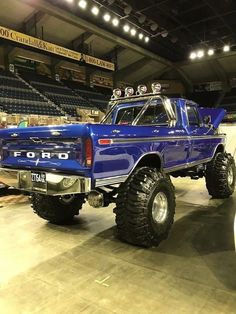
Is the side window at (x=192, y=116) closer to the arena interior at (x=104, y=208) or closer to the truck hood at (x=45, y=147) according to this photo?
the arena interior at (x=104, y=208)

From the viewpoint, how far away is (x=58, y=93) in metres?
19.1

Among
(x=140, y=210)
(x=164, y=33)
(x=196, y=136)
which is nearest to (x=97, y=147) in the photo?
(x=140, y=210)

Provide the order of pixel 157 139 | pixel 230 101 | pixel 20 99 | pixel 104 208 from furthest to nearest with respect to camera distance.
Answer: pixel 230 101 → pixel 20 99 → pixel 104 208 → pixel 157 139

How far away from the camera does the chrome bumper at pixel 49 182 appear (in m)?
3.09

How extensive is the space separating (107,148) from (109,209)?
260 centimetres

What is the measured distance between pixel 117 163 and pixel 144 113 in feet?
6.15

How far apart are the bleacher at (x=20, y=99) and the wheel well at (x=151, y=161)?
1074 cm

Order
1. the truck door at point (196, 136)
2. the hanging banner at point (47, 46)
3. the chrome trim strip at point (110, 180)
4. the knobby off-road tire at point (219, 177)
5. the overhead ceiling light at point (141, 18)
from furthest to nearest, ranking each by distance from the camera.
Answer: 1. the overhead ceiling light at point (141, 18)
2. the hanging banner at point (47, 46)
3. the knobby off-road tire at point (219, 177)
4. the truck door at point (196, 136)
5. the chrome trim strip at point (110, 180)

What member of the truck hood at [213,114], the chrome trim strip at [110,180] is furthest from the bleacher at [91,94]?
the chrome trim strip at [110,180]

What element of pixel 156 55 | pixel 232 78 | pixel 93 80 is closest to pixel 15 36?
pixel 93 80

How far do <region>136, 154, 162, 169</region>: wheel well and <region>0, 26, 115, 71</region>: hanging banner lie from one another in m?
12.8

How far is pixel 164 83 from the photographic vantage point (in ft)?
92.5

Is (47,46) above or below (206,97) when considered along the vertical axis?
above

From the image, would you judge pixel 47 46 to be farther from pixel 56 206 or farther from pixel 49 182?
pixel 49 182
